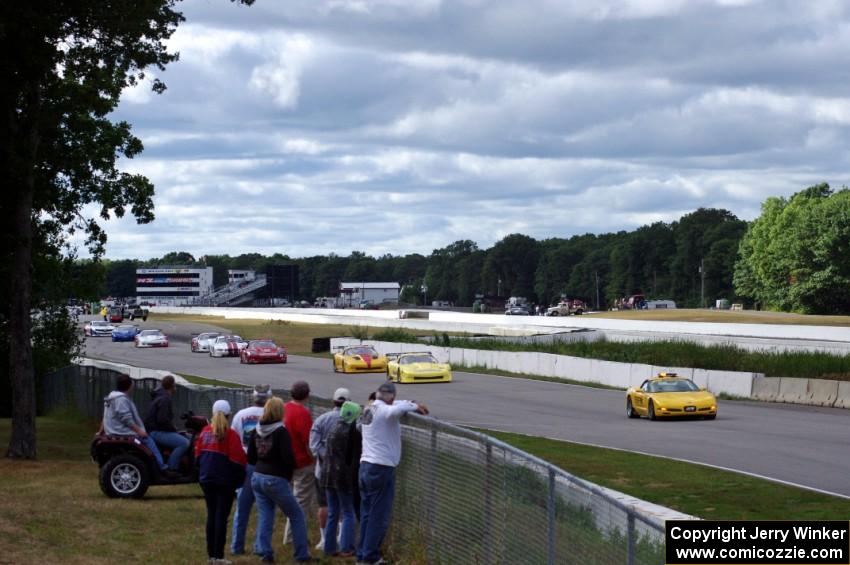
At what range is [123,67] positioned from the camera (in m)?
24.5

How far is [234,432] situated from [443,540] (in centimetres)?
254

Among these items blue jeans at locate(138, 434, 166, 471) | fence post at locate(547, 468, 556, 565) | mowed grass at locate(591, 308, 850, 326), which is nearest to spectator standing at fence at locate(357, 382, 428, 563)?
fence post at locate(547, 468, 556, 565)

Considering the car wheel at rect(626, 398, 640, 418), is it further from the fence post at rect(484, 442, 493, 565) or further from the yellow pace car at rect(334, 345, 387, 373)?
the fence post at rect(484, 442, 493, 565)

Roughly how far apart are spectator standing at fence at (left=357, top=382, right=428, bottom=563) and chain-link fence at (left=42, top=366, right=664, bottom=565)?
1.02 ft

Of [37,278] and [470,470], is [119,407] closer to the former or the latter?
[470,470]

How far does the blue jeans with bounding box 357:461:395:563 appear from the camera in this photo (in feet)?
36.2

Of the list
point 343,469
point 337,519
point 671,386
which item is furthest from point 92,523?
point 671,386

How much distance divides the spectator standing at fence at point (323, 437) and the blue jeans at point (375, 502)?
980 millimetres

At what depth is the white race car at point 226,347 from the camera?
207 ft

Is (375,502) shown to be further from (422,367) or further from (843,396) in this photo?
(422,367)

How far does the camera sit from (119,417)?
16156mm

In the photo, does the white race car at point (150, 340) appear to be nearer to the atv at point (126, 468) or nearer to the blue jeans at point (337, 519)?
the atv at point (126, 468)

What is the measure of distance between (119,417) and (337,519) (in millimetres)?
5282

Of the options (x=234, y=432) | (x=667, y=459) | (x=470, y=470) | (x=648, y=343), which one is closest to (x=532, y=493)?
(x=470, y=470)
